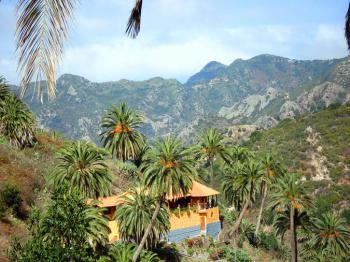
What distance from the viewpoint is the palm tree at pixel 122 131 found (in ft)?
206

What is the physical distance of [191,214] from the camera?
62.3 meters

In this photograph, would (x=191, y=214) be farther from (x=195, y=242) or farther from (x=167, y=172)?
(x=167, y=172)

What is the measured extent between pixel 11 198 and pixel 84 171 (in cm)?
833

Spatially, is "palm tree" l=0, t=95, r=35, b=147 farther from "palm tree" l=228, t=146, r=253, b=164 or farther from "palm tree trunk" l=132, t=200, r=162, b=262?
"palm tree" l=228, t=146, r=253, b=164

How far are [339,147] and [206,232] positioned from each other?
95.2 metres

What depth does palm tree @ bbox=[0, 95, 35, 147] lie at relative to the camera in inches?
2335

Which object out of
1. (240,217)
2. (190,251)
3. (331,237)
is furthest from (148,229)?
(331,237)

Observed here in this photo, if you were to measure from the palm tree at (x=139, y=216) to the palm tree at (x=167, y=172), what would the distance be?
1264 millimetres

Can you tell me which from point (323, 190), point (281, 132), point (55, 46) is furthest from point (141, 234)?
point (281, 132)

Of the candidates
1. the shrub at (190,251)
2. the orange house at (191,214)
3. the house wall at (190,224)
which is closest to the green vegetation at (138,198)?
the shrub at (190,251)

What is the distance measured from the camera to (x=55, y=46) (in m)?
4.86

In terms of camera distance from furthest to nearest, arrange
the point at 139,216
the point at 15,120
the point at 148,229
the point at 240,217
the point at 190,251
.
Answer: the point at 240,217 < the point at 15,120 < the point at 190,251 < the point at 139,216 < the point at 148,229

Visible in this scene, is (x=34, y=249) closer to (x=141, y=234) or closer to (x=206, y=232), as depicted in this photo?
(x=141, y=234)

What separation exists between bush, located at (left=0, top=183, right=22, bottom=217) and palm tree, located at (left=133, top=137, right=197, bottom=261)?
14.2 m
